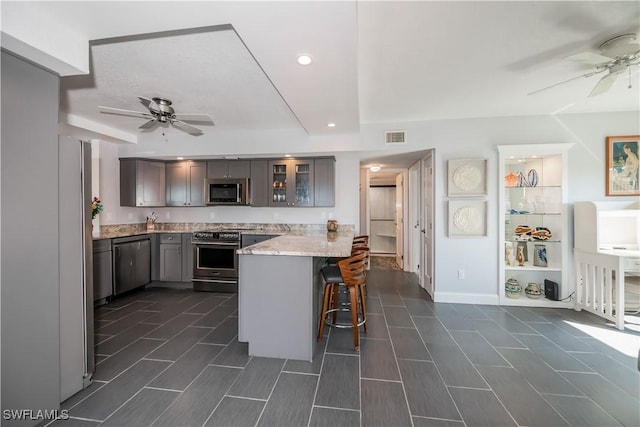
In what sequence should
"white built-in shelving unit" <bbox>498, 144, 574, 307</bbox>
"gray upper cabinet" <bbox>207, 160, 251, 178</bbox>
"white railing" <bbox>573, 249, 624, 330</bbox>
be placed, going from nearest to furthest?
"white railing" <bbox>573, 249, 624, 330</bbox>, "white built-in shelving unit" <bbox>498, 144, 574, 307</bbox>, "gray upper cabinet" <bbox>207, 160, 251, 178</bbox>

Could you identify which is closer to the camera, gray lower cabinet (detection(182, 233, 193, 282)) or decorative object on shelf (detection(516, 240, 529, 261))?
decorative object on shelf (detection(516, 240, 529, 261))

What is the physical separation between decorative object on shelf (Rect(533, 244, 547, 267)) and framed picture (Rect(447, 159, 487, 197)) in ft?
3.56

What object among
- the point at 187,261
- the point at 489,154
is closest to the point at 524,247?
the point at 489,154

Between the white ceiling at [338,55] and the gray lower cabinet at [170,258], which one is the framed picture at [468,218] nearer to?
the white ceiling at [338,55]

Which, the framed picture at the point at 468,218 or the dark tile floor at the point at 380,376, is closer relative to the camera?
the dark tile floor at the point at 380,376

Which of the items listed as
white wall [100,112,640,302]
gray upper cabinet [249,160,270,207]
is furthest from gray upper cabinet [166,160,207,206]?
gray upper cabinet [249,160,270,207]

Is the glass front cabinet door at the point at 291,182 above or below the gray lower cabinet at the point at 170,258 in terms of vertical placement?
above

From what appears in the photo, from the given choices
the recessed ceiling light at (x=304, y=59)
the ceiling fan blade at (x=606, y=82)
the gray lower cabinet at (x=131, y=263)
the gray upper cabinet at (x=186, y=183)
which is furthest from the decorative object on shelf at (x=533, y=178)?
the gray lower cabinet at (x=131, y=263)

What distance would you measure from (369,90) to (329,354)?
265 centimetres

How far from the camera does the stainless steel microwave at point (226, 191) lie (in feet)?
14.9

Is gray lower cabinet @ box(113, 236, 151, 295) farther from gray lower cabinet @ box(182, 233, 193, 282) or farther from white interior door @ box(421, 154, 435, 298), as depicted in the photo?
white interior door @ box(421, 154, 435, 298)

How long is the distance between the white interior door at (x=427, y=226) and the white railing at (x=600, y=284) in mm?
1719

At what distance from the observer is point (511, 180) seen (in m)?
3.74

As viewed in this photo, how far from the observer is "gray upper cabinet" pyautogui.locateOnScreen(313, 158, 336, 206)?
4.42 m
